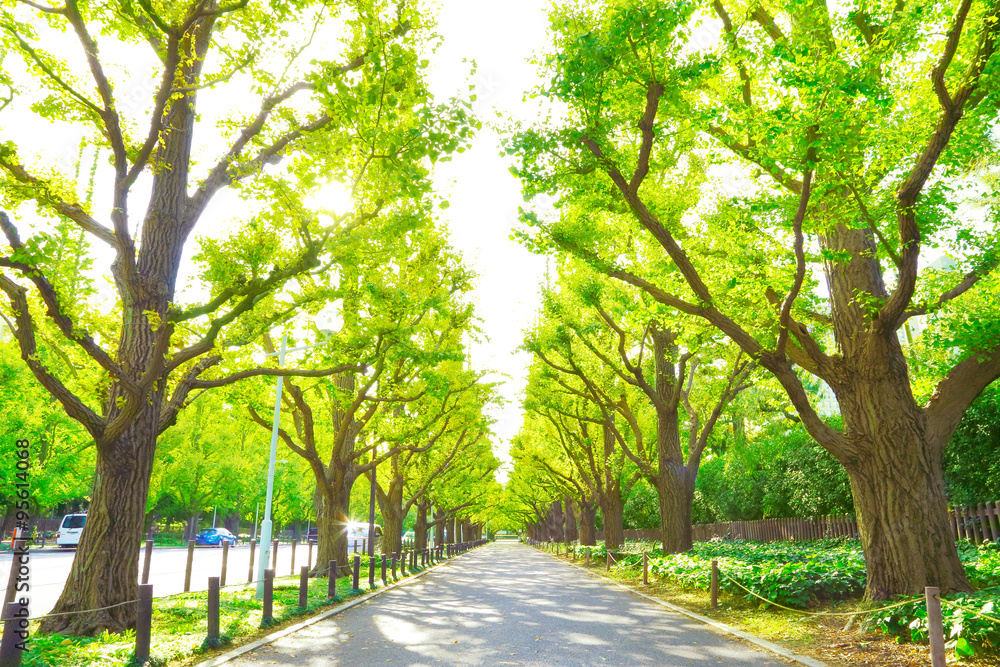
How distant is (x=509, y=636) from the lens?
8.88 metres

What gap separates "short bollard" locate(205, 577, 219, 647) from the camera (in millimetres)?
7656

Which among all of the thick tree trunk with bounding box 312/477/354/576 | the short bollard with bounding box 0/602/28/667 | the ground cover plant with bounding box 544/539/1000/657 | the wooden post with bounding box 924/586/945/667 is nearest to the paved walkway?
the ground cover plant with bounding box 544/539/1000/657

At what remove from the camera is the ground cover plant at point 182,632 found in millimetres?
6246

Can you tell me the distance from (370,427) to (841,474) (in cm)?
1420

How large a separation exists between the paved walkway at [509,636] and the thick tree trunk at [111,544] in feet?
6.84

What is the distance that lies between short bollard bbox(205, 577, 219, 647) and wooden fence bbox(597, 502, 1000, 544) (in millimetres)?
8879

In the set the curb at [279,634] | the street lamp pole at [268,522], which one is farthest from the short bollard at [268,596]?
the street lamp pole at [268,522]

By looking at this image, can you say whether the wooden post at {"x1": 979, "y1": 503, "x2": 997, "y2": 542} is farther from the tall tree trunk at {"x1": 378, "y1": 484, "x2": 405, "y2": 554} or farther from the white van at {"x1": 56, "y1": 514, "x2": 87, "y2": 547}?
the white van at {"x1": 56, "y1": 514, "x2": 87, "y2": 547}

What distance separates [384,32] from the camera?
28.2ft

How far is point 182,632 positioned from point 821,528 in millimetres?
17189

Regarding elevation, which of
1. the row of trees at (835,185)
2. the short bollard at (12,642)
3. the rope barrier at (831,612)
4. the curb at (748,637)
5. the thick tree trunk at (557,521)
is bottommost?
the thick tree trunk at (557,521)

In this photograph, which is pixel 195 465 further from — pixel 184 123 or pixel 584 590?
pixel 184 123

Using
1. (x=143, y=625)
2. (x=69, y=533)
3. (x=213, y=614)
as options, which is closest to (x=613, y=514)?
(x=213, y=614)

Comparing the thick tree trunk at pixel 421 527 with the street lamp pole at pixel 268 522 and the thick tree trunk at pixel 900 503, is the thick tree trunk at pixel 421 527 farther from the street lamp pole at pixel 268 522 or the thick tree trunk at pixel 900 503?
the thick tree trunk at pixel 900 503
